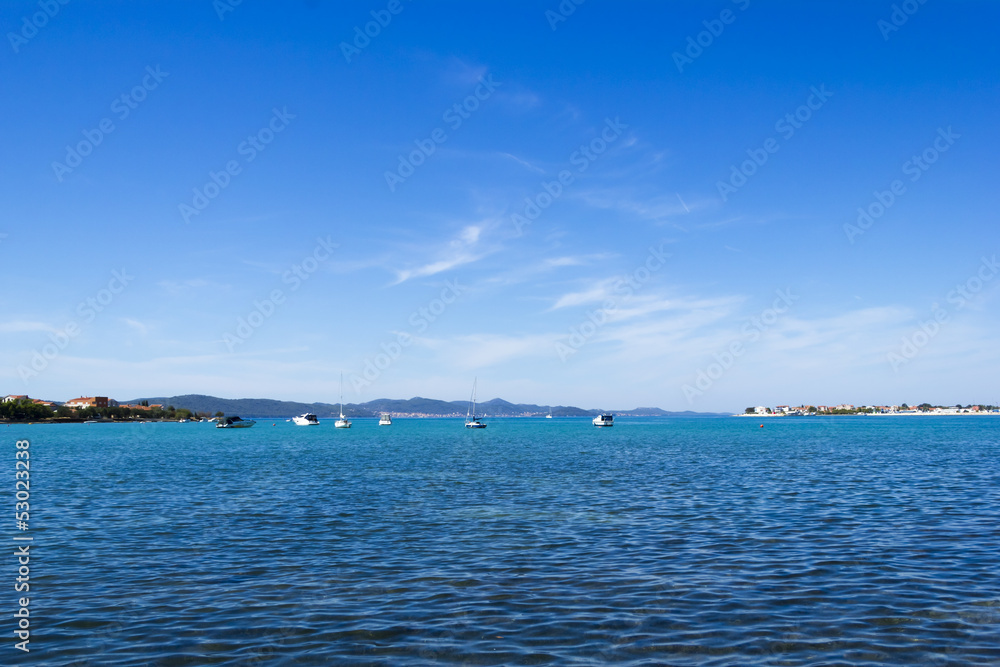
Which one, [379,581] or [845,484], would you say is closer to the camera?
[379,581]

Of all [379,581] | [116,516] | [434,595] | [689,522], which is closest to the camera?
[434,595]

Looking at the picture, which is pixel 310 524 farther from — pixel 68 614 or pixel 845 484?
pixel 845 484

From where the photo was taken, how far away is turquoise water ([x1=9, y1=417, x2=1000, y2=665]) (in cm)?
1458

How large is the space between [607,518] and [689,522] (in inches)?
156

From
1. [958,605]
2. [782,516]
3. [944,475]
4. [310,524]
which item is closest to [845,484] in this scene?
[944,475]

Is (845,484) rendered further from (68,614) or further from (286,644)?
(68,614)

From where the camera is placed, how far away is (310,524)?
102 feet

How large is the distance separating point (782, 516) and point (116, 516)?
3444 centimetres

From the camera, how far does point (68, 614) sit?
17266 mm

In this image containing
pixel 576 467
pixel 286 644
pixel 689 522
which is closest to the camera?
pixel 286 644

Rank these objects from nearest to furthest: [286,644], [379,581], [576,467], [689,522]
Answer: [286,644]
[379,581]
[689,522]
[576,467]

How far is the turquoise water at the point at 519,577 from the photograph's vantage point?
47.8 ft

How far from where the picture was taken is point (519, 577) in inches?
808

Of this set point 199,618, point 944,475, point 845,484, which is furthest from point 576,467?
point 199,618
